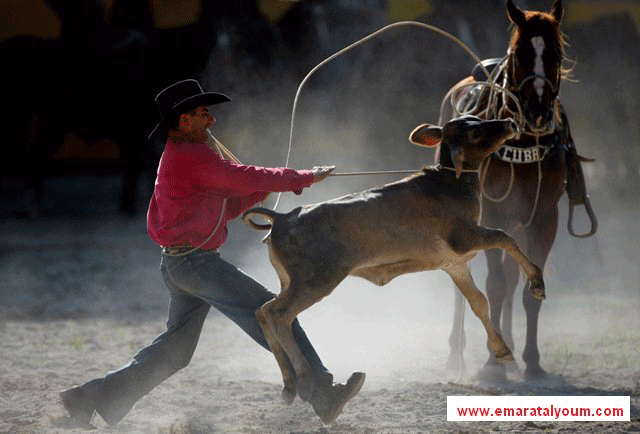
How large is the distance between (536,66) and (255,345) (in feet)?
10.3

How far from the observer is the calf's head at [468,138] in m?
5.29

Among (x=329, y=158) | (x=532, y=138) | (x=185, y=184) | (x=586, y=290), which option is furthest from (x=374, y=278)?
(x=329, y=158)

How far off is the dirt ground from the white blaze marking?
178cm

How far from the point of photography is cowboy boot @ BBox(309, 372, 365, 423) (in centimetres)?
511

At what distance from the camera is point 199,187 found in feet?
17.3

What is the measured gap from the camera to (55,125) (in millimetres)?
14719

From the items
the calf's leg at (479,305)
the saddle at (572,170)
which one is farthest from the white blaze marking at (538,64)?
the calf's leg at (479,305)

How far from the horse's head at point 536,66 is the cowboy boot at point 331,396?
A: 95.1 inches

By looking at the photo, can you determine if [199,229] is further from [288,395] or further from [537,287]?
[537,287]

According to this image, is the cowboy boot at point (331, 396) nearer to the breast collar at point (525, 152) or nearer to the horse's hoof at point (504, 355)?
the horse's hoof at point (504, 355)

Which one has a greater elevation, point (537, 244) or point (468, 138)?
point (468, 138)

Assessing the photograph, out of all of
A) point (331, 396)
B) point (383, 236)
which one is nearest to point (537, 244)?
Result: point (383, 236)

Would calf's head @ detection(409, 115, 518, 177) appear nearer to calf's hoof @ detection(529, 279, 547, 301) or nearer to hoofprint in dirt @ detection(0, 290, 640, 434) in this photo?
calf's hoof @ detection(529, 279, 547, 301)

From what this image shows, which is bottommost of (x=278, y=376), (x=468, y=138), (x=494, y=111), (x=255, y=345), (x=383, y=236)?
(x=278, y=376)
